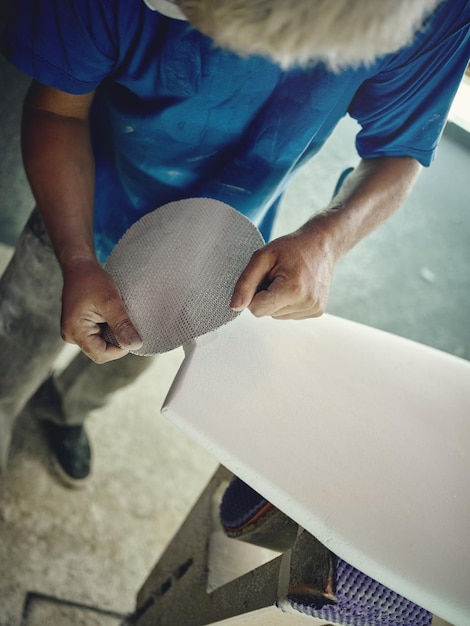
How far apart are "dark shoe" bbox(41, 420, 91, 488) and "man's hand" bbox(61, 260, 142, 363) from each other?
32.0 inches

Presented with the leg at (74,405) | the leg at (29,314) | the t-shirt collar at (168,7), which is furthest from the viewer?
the leg at (74,405)

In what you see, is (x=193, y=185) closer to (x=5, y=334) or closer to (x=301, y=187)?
(x=5, y=334)

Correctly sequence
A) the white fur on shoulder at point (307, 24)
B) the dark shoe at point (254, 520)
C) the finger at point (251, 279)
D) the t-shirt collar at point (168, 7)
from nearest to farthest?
1. the white fur on shoulder at point (307, 24)
2. the t-shirt collar at point (168, 7)
3. the finger at point (251, 279)
4. the dark shoe at point (254, 520)

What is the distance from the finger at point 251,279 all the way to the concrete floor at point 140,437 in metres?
1.00

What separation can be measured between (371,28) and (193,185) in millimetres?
506

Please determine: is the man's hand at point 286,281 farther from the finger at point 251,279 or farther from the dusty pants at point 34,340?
the dusty pants at point 34,340

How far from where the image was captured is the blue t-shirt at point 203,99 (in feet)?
2.25

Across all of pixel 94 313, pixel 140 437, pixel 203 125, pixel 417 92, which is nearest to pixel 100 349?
pixel 94 313

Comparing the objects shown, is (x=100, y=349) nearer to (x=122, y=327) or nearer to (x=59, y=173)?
(x=122, y=327)

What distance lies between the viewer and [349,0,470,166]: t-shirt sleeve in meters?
0.74

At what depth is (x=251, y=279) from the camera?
0.67 m

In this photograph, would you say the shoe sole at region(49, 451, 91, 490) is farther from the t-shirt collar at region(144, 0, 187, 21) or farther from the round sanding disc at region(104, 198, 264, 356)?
the t-shirt collar at region(144, 0, 187, 21)

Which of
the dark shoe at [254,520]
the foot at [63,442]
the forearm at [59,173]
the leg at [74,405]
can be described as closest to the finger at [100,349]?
the forearm at [59,173]

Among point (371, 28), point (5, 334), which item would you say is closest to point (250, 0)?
point (371, 28)
